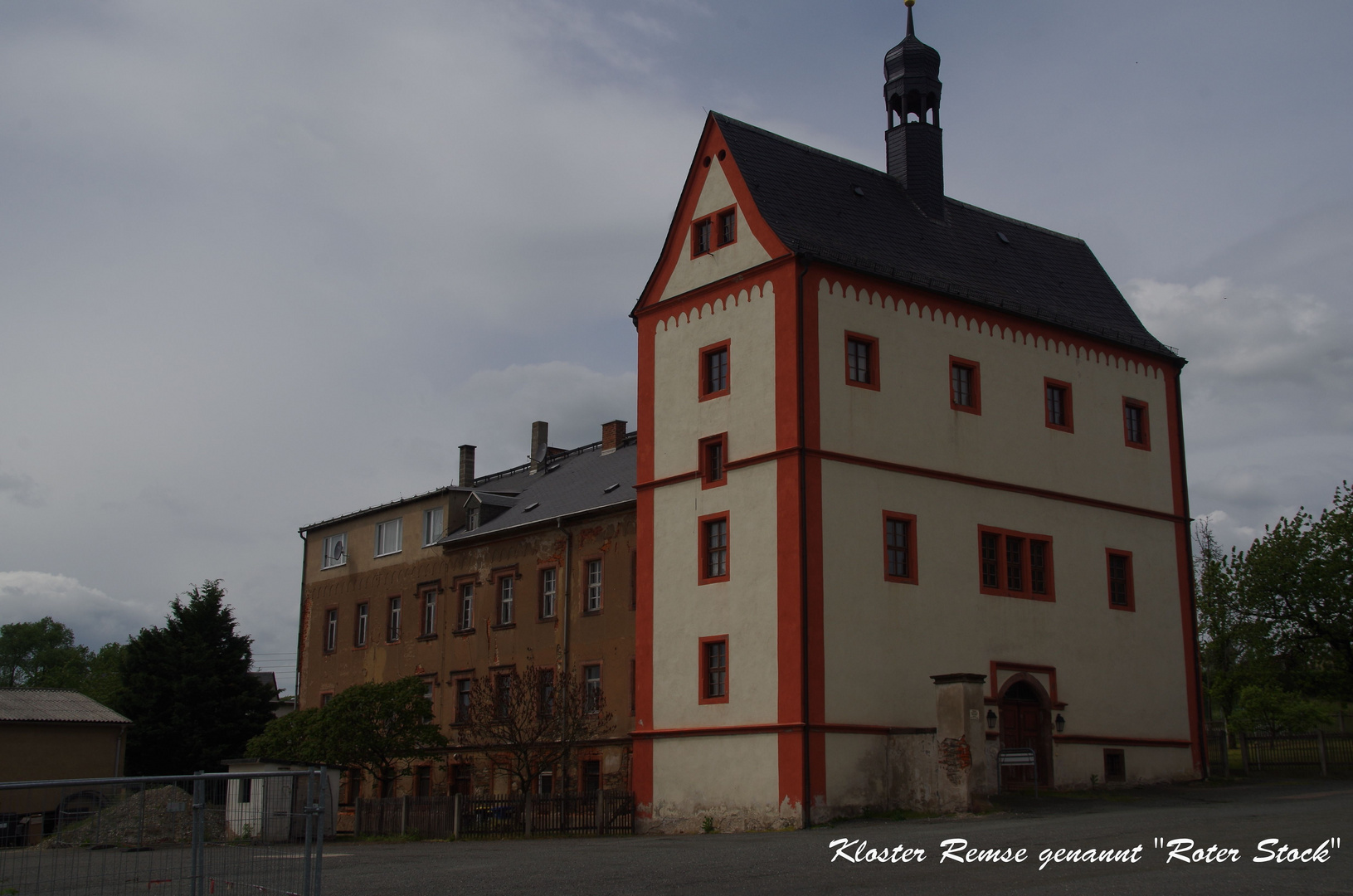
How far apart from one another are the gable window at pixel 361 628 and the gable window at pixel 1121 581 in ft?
85.5

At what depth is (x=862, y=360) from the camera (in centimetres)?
3131

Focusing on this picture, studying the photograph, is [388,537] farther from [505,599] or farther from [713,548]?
[713,548]

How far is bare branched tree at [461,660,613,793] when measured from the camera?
33.8m

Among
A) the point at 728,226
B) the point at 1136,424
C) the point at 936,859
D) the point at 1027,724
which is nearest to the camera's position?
the point at 936,859

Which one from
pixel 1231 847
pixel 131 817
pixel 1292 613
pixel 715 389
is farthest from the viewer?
pixel 1292 613

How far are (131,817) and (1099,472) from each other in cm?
2839

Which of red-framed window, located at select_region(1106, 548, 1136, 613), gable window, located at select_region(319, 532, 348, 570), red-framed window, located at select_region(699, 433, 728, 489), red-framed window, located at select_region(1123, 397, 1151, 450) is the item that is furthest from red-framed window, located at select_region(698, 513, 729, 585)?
gable window, located at select_region(319, 532, 348, 570)

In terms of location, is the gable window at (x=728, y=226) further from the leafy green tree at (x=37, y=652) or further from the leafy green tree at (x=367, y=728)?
the leafy green tree at (x=37, y=652)

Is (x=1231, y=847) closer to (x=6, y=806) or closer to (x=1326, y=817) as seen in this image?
(x=1326, y=817)

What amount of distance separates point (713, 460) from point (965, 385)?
6.60 meters

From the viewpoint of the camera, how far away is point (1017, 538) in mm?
33250

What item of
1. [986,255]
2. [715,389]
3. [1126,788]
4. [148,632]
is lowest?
[1126,788]

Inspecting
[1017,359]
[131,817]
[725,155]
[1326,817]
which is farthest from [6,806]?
[1017,359]

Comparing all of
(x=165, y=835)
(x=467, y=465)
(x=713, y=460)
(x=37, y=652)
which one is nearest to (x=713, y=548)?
(x=713, y=460)
